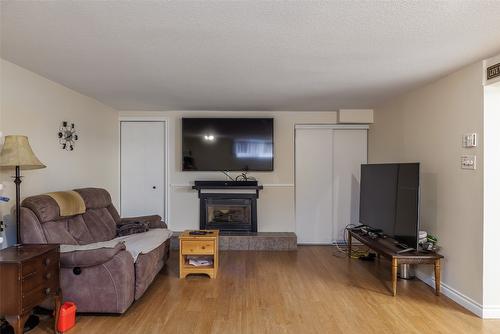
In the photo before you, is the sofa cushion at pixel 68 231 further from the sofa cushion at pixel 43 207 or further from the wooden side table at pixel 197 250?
the wooden side table at pixel 197 250

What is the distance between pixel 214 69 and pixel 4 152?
1.96m

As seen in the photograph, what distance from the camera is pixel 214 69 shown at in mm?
3014

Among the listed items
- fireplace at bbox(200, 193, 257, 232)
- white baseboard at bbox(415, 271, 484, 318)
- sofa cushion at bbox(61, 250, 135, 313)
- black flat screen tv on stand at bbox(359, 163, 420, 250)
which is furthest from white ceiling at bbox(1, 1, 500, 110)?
white baseboard at bbox(415, 271, 484, 318)

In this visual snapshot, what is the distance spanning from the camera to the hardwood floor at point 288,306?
255 cm

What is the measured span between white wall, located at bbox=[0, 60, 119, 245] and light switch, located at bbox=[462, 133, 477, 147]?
14.2ft

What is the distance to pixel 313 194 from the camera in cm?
533

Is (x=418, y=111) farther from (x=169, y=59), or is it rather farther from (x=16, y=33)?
(x=16, y=33)

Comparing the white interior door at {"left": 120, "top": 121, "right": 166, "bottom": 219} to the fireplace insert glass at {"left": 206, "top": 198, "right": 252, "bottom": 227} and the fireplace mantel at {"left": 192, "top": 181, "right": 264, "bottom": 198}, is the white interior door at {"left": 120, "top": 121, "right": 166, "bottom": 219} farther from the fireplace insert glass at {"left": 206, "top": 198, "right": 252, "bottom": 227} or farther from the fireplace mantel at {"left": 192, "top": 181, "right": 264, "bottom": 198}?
the fireplace insert glass at {"left": 206, "top": 198, "right": 252, "bottom": 227}

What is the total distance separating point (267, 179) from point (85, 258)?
128 inches

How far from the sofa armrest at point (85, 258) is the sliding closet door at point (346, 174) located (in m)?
3.86

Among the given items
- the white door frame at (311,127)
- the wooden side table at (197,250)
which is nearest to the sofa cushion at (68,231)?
the wooden side table at (197,250)

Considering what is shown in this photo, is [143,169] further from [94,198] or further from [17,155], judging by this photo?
[17,155]

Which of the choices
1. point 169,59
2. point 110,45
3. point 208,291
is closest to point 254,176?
point 208,291

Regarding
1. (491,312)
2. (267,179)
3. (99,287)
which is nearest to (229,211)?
(267,179)
